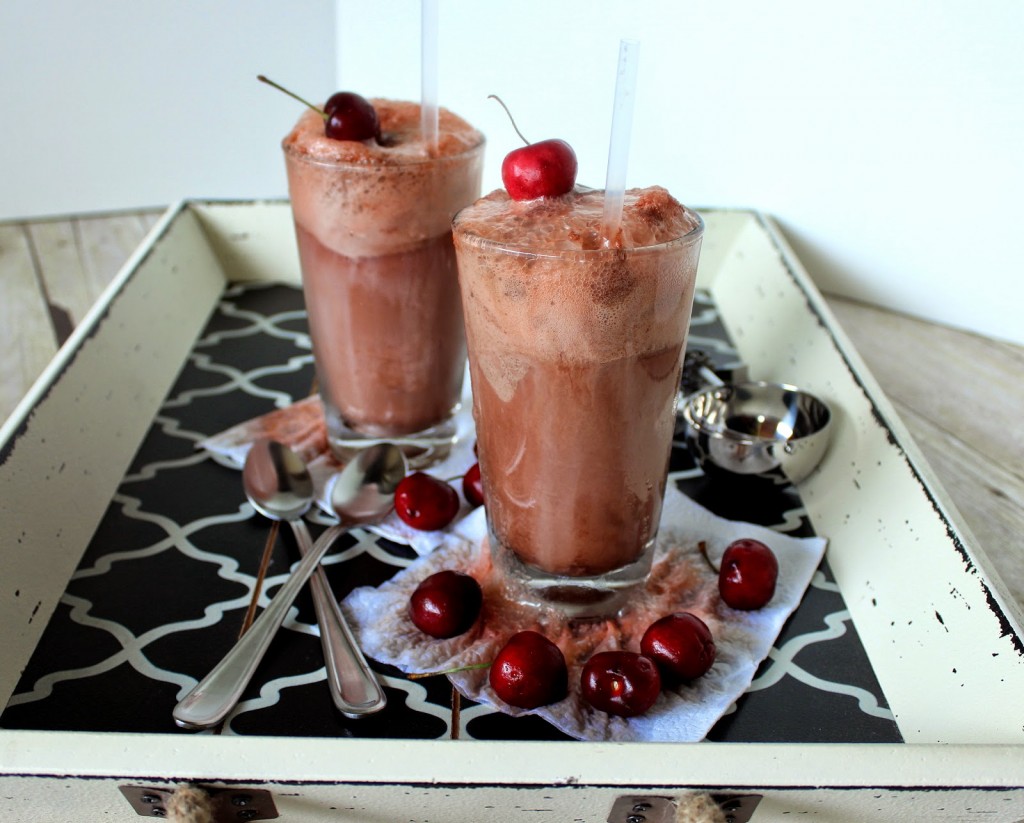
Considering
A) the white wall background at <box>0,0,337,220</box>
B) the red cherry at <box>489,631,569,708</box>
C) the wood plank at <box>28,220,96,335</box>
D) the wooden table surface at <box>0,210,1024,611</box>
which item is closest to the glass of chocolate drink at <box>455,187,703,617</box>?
the red cherry at <box>489,631,569,708</box>

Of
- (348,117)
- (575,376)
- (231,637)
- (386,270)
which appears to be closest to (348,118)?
(348,117)

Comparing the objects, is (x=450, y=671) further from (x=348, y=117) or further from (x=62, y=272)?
(x=62, y=272)

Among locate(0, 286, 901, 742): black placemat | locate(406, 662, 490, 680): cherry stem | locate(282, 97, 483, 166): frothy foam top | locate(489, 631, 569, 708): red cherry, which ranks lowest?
locate(0, 286, 901, 742): black placemat

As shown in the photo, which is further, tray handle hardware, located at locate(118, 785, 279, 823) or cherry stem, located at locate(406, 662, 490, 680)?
cherry stem, located at locate(406, 662, 490, 680)

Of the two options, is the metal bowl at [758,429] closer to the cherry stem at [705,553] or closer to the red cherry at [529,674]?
the cherry stem at [705,553]

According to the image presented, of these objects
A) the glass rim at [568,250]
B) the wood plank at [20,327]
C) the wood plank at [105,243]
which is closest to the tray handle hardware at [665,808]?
the glass rim at [568,250]

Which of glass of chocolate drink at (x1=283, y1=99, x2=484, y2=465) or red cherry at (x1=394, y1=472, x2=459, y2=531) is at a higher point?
glass of chocolate drink at (x1=283, y1=99, x2=484, y2=465)

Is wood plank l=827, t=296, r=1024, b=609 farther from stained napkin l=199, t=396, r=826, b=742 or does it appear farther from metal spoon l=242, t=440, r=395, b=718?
metal spoon l=242, t=440, r=395, b=718
